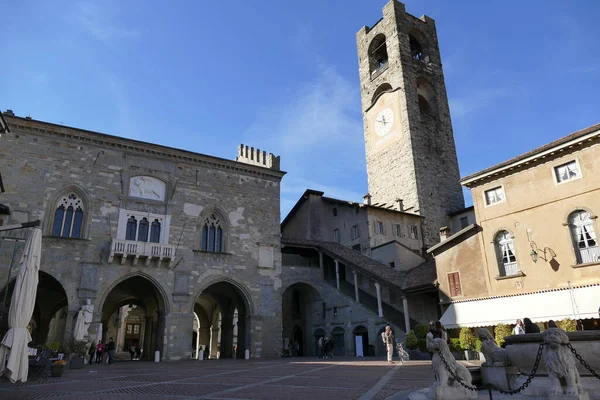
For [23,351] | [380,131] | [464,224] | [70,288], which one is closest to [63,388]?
[23,351]

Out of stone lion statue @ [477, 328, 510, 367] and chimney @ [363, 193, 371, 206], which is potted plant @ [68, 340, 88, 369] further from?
chimney @ [363, 193, 371, 206]

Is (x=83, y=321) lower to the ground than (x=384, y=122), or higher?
lower

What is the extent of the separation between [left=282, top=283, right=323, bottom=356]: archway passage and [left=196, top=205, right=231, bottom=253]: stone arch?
6.80 metres

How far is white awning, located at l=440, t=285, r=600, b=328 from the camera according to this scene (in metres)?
14.6

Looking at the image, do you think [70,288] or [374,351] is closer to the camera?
[70,288]

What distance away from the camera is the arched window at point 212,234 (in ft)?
77.2

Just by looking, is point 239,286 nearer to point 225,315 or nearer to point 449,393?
point 225,315

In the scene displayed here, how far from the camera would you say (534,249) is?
16719 mm

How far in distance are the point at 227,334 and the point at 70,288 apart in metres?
10.2

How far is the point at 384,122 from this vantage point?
1580 inches

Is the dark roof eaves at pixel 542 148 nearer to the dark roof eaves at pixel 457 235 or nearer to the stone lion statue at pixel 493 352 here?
the dark roof eaves at pixel 457 235

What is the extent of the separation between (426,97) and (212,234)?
89.8 feet

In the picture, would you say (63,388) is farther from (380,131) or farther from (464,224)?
(380,131)

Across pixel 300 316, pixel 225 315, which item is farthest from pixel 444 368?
pixel 300 316
